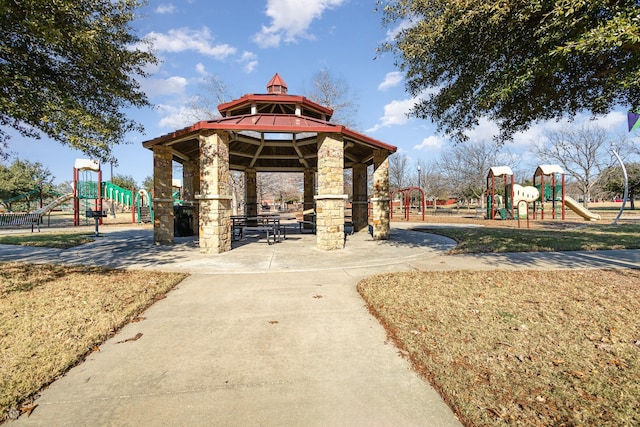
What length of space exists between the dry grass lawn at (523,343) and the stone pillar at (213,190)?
196 inches

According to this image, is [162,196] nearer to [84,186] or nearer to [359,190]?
[359,190]

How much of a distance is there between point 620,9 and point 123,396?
312 inches

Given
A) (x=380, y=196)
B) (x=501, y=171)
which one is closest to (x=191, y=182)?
(x=380, y=196)

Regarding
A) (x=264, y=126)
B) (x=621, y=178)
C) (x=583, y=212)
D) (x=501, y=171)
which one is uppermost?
(x=621, y=178)

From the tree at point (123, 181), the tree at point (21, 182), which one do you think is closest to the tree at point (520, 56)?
the tree at point (21, 182)

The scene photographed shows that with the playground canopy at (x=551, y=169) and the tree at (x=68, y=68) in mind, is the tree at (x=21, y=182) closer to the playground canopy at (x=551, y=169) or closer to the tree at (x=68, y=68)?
the tree at (x=68, y=68)

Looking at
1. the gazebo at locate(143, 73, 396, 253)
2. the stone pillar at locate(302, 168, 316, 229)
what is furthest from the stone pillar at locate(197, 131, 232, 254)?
the stone pillar at locate(302, 168, 316, 229)

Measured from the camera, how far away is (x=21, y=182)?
3319cm

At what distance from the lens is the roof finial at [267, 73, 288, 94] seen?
1202cm

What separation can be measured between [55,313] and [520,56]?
9204 millimetres

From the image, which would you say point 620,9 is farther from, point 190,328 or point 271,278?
point 190,328

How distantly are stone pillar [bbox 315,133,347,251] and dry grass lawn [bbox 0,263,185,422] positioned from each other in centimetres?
443

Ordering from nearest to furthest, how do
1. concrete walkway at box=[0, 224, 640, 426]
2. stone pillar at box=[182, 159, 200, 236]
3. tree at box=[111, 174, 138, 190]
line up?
concrete walkway at box=[0, 224, 640, 426] → stone pillar at box=[182, 159, 200, 236] → tree at box=[111, 174, 138, 190]

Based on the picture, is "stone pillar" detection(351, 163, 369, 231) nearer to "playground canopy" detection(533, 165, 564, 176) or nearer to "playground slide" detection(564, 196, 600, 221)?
"playground canopy" detection(533, 165, 564, 176)
